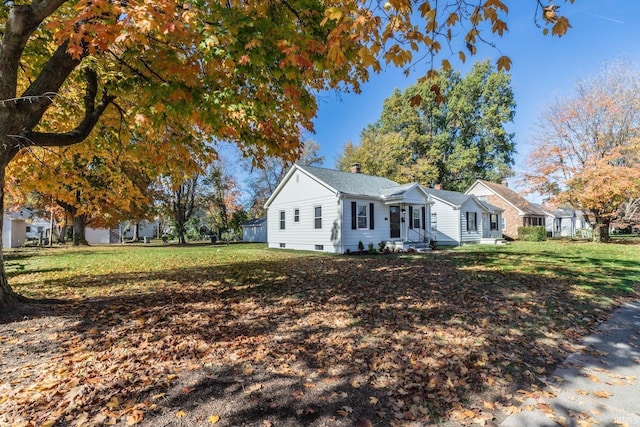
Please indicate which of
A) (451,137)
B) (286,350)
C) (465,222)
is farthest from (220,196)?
(286,350)

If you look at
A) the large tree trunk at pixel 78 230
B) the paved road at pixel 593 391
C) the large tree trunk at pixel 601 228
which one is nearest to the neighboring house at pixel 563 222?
the large tree trunk at pixel 601 228

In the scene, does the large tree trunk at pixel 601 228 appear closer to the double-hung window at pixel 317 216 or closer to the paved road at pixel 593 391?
the double-hung window at pixel 317 216

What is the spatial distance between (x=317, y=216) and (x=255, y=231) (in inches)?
700

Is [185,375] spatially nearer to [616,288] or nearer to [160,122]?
[160,122]

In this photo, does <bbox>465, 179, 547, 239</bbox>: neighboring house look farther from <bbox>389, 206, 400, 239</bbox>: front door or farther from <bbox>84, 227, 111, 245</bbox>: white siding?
<bbox>84, 227, 111, 245</bbox>: white siding

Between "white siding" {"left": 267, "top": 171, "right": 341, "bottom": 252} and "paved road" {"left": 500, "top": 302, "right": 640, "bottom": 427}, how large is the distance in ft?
43.5

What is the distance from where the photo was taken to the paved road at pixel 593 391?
274cm

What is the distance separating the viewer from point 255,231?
34844 mm

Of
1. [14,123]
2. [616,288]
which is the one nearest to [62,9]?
[14,123]

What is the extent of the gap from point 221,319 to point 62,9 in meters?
7.36

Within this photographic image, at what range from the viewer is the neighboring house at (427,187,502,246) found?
23891 mm

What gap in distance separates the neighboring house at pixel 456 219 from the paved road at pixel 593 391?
1973 centimetres

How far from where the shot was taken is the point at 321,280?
847 centimetres

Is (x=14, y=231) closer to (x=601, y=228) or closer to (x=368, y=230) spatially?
(x=368, y=230)
